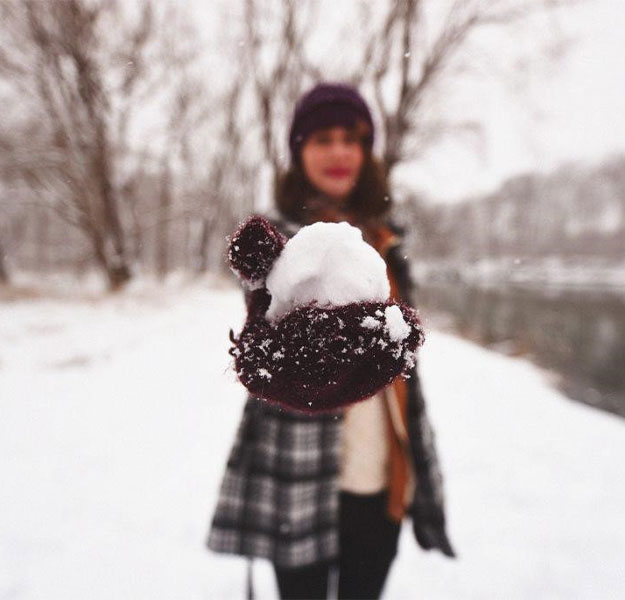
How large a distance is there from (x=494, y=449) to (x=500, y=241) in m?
36.3

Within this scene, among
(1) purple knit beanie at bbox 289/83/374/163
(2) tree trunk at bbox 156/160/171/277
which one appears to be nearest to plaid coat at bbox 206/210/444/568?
(1) purple knit beanie at bbox 289/83/374/163

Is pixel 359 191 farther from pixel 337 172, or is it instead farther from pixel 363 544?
pixel 363 544

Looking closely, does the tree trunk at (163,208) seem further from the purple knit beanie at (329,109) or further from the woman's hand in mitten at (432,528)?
the woman's hand in mitten at (432,528)

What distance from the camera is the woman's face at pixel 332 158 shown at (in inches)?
37.8

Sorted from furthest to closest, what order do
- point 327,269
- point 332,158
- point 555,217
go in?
point 555,217
point 332,158
point 327,269

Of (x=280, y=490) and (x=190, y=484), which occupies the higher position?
(x=280, y=490)

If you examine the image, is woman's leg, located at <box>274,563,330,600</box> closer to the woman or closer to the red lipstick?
the woman

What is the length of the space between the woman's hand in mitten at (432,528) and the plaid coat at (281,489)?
31 centimetres

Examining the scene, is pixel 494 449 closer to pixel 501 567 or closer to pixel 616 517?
pixel 616 517

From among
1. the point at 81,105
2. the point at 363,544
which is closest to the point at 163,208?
the point at 81,105

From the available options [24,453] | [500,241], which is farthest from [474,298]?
[24,453]

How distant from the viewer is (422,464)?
48.7 inches

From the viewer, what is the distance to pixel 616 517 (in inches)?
102

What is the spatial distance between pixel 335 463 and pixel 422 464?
1.00 feet
